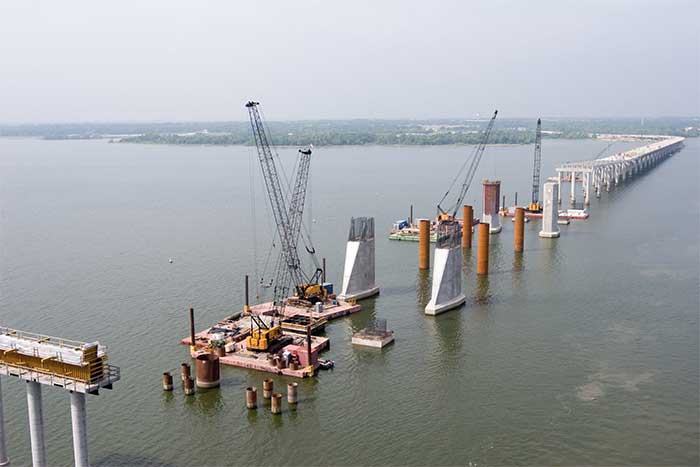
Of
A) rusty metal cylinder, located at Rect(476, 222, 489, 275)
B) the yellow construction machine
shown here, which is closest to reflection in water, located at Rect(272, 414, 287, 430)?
the yellow construction machine

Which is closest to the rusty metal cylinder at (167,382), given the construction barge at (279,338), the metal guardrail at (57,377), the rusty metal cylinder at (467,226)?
the construction barge at (279,338)

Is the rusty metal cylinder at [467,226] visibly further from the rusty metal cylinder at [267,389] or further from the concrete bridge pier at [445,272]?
the rusty metal cylinder at [267,389]

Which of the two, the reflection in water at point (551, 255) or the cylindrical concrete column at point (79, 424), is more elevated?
the cylindrical concrete column at point (79, 424)

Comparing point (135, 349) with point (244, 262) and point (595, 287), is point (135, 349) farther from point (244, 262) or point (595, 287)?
point (595, 287)

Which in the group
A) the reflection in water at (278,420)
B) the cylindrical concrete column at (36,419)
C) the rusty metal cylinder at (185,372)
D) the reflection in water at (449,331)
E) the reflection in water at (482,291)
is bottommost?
the reflection in water at (278,420)

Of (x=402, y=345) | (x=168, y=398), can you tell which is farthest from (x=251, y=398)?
(x=402, y=345)

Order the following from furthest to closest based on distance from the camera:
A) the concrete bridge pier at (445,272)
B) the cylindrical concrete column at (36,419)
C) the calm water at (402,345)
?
the concrete bridge pier at (445,272) → the calm water at (402,345) → the cylindrical concrete column at (36,419)

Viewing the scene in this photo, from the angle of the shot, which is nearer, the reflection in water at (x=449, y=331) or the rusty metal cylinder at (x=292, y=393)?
the rusty metal cylinder at (x=292, y=393)

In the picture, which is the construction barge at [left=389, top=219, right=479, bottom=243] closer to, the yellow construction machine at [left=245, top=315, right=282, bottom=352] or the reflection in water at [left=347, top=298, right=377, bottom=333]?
the reflection in water at [left=347, top=298, right=377, bottom=333]
